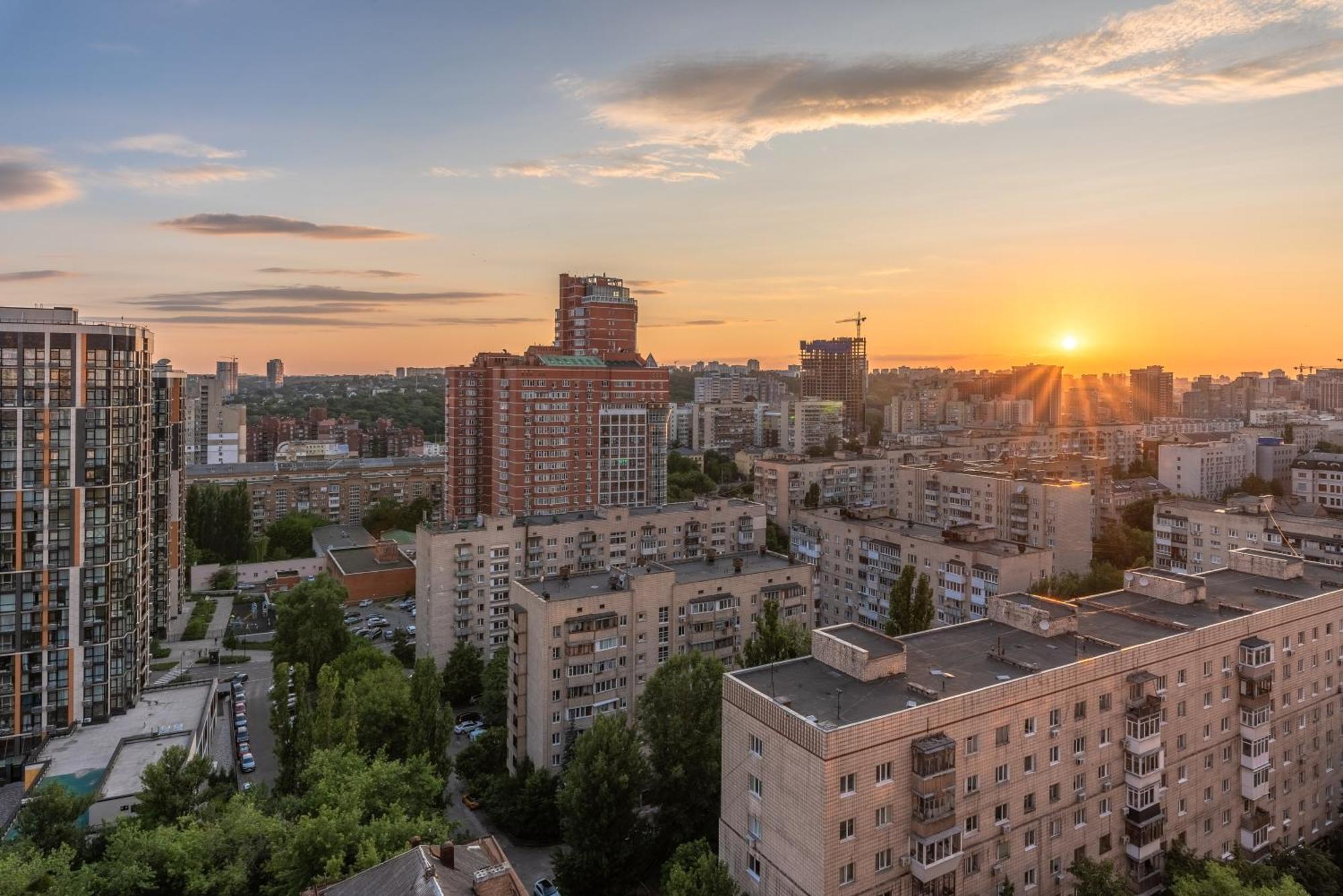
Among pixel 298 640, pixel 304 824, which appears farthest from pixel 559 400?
pixel 304 824

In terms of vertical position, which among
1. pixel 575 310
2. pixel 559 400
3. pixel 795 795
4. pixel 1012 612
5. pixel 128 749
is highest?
pixel 575 310

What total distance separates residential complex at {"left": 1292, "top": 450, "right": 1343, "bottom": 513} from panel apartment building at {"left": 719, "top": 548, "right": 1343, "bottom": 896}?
4685 cm

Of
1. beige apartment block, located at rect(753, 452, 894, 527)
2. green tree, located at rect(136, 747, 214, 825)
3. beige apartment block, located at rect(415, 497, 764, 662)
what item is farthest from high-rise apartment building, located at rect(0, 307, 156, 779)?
beige apartment block, located at rect(753, 452, 894, 527)

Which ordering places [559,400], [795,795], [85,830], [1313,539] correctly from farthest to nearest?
[559,400], [1313,539], [85,830], [795,795]

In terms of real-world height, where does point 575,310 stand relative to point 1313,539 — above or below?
above

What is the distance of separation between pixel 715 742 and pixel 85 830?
16005mm

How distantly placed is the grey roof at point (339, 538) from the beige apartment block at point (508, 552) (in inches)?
1006

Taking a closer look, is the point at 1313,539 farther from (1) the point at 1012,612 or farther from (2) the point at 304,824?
(2) the point at 304,824

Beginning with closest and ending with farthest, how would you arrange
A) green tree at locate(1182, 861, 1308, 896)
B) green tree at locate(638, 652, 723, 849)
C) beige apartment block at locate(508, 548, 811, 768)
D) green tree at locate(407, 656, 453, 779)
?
green tree at locate(1182, 861, 1308, 896), green tree at locate(638, 652, 723, 849), green tree at locate(407, 656, 453, 779), beige apartment block at locate(508, 548, 811, 768)

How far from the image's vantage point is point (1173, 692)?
1898 cm

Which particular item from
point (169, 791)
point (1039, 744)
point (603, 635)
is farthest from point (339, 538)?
point (1039, 744)

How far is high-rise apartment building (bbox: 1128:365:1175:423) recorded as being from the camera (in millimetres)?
140875

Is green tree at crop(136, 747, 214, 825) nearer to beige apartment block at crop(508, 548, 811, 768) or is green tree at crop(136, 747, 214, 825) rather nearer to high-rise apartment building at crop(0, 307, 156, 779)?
beige apartment block at crop(508, 548, 811, 768)

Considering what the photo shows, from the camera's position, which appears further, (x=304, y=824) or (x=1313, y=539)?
(x=1313, y=539)
